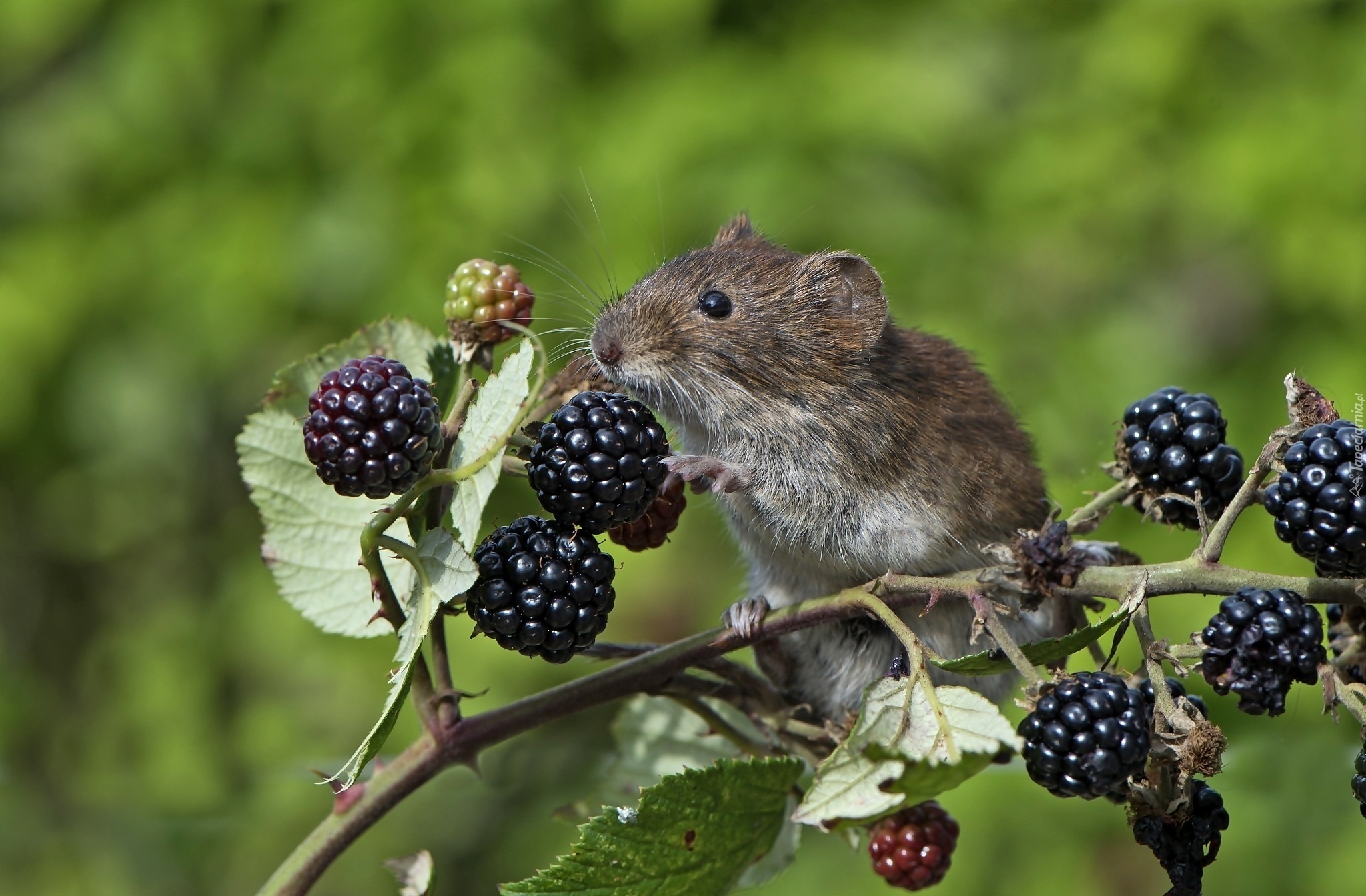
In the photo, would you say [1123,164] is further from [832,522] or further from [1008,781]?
[832,522]

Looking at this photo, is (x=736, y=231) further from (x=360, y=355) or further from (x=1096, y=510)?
(x=1096, y=510)

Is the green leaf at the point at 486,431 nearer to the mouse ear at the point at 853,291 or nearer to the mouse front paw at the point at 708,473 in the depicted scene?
the mouse front paw at the point at 708,473

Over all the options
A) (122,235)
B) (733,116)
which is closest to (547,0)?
(733,116)

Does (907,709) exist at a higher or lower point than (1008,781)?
lower

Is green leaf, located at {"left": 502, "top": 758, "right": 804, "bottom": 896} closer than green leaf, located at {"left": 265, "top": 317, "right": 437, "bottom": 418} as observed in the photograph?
Yes

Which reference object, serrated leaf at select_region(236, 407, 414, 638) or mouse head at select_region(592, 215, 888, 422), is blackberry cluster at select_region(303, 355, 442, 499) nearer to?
serrated leaf at select_region(236, 407, 414, 638)

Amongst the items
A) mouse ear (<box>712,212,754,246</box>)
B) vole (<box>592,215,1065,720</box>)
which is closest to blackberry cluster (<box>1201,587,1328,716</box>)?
vole (<box>592,215,1065,720</box>)

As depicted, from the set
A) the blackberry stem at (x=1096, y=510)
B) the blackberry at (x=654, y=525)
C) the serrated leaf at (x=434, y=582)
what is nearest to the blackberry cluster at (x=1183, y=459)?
the blackberry stem at (x=1096, y=510)
